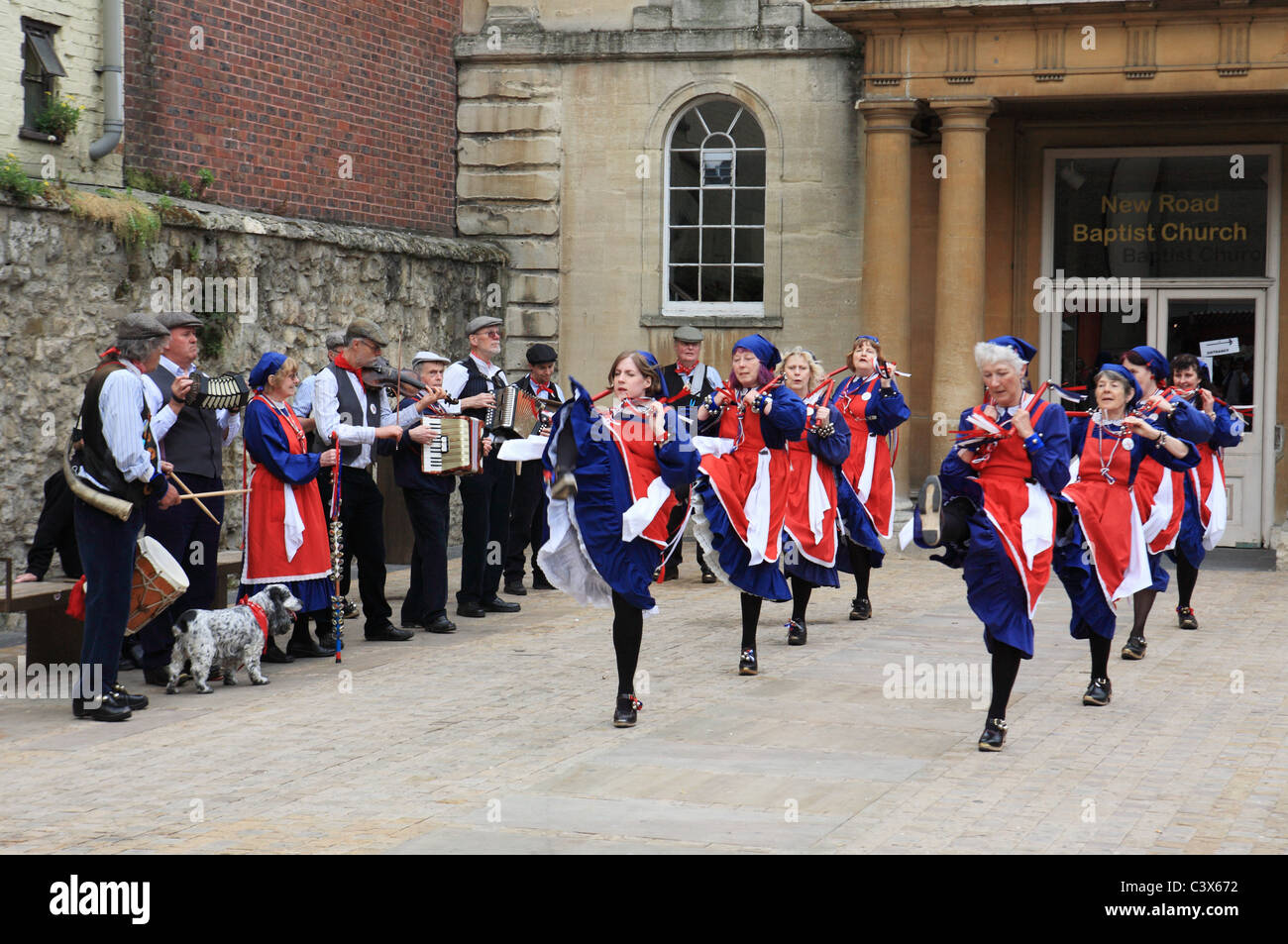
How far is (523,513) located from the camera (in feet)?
42.8

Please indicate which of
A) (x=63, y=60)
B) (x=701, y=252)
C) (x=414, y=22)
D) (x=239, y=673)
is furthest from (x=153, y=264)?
(x=701, y=252)

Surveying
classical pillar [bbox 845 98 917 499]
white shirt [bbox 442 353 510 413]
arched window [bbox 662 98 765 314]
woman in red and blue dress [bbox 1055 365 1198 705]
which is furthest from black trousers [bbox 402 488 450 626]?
arched window [bbox 662 98 765 314]

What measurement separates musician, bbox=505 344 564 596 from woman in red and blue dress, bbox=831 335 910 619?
2226 millimetres

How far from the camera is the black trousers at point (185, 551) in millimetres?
9266

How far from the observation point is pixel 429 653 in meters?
10.4

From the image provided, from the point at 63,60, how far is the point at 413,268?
4609 mm

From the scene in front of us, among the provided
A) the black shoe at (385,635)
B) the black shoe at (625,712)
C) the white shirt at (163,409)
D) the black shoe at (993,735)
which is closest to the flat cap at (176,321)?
the white shirt at (163,409)

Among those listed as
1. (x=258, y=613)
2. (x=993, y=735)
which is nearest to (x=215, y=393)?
(x=258, y=613)

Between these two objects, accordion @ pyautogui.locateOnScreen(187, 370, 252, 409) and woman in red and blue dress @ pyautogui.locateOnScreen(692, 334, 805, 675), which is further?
woman in red and blue dress @ pyautogui.locateOnScreen(692, 334, 805, 675)

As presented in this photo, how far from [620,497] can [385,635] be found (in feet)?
11.2

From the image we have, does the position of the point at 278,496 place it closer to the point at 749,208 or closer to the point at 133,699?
the point at 133,699

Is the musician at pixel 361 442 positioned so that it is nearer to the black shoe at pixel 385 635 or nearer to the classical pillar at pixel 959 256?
the black shoe at pixel 385 635

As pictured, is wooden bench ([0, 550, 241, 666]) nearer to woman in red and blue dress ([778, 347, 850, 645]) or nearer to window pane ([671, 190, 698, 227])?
woman in red and blue dress ([778, 347, 850, 645])

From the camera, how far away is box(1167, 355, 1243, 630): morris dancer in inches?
436
